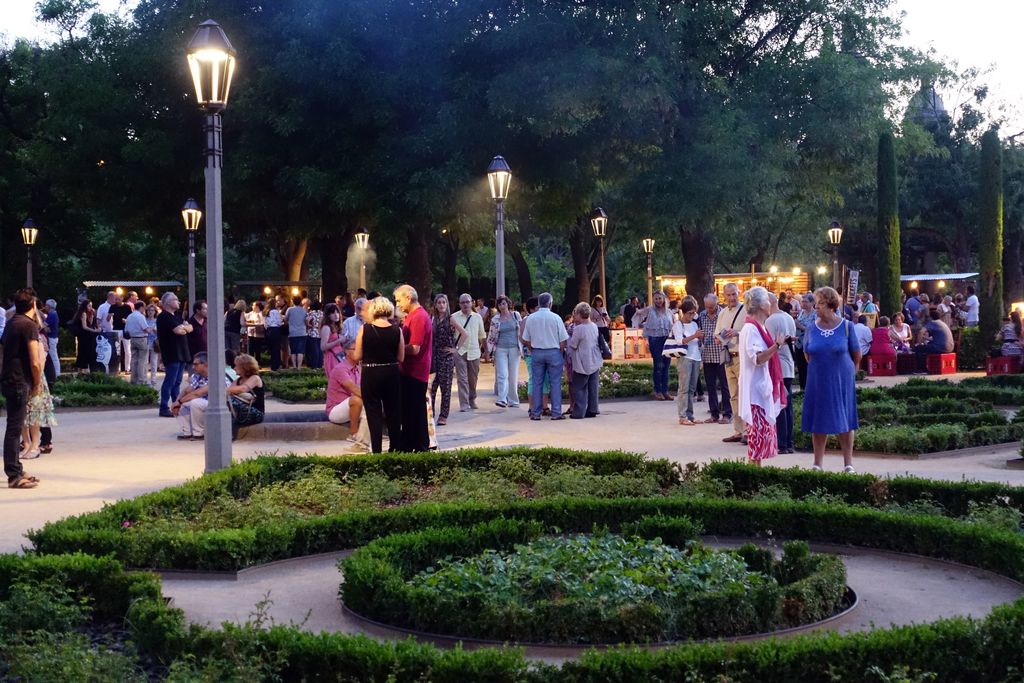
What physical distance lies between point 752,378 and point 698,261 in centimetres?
2187

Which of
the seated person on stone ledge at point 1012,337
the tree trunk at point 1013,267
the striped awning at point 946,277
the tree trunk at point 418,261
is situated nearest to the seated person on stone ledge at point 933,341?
the seated person on stone ledge at point 1012,337

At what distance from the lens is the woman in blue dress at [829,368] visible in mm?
11383

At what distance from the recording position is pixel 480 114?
29.3 meters

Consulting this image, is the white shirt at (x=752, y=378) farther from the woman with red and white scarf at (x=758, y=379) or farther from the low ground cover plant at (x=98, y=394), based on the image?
the low ground cover plant at (x=98, y=394)

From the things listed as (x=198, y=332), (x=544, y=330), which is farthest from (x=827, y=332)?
(x=198, y=332)

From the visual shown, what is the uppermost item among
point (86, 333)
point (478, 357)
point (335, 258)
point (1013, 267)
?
point (1013, 267)

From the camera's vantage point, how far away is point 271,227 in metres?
39.6

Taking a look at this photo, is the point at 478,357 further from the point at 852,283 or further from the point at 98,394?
the point at 852,283

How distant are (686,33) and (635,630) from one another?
25629 mm

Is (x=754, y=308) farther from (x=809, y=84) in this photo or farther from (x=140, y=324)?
(x=809, y=84)

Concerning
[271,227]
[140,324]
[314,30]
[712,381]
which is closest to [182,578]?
[712,381]

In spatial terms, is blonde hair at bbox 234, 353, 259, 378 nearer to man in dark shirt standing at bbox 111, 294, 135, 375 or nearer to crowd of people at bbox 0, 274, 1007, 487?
crowd of people at bbox 0, 274, 1007, 487

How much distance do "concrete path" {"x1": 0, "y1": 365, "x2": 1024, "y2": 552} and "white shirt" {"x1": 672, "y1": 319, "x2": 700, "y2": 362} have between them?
1.00m

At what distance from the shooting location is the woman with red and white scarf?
1156 cm
